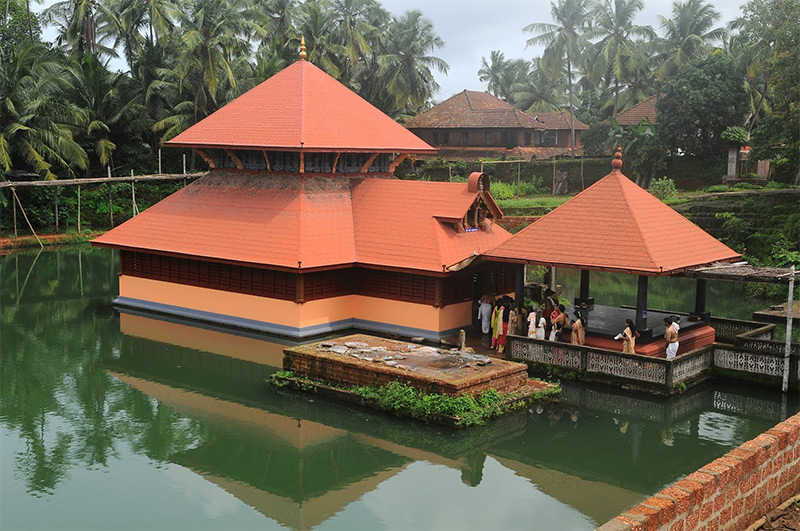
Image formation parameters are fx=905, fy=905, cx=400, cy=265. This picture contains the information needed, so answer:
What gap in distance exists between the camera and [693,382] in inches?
666

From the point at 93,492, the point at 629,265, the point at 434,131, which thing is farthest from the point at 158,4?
the point at 93,492

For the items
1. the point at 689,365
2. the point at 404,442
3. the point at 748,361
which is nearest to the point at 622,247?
the point at 689,365

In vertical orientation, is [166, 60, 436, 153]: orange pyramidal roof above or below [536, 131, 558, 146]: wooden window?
below

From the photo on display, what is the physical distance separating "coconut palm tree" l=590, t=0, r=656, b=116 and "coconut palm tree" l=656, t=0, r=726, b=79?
1655mm

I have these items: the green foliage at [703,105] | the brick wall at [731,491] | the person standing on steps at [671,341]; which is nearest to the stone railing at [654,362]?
the person standing on steps at [671,341]

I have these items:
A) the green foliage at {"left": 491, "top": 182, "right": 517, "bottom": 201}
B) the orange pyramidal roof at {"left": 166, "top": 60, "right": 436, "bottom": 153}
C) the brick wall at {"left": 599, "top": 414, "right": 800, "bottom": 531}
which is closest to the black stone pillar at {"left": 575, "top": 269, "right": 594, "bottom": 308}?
the orange pyramidal roof at {"left": 166, "top": 60, "right": 436, "bottom": 153}

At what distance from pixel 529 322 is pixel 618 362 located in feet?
7.78

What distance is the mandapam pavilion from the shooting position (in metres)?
17.3

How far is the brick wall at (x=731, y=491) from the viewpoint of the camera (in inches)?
326

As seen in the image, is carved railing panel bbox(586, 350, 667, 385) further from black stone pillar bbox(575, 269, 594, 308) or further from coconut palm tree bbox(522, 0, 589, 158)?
coconut palm tree bbox(522, 0, 589, 158)

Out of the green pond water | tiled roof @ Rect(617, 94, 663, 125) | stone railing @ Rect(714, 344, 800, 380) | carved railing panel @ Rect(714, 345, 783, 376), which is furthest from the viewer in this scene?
tiled roof @ Rect(617, 94, 663, 125)

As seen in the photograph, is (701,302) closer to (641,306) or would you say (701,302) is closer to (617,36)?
(641,306)

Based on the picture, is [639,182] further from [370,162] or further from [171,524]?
[171,524]

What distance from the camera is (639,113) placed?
50906 millimetres
